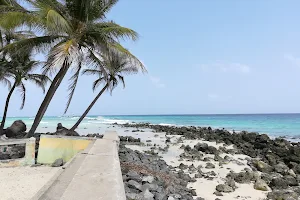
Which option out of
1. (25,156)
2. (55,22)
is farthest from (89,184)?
(55,22)

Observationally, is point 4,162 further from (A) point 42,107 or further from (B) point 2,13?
(B) point 2,13

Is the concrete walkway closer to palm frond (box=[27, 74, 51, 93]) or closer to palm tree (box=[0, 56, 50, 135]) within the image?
palm tree (box=[0, 56, 50, 135])

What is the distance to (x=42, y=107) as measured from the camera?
10242 millimetres

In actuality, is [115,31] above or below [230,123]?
above

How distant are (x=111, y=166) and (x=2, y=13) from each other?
27.1 feet

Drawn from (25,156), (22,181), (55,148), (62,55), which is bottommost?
(22,181)

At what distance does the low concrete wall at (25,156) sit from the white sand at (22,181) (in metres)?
0.19

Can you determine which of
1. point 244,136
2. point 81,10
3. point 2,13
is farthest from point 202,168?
point 244,136

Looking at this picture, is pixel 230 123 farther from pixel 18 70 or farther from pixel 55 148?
pixel 55 148

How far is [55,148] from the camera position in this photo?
795cm

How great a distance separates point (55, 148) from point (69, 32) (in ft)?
13.7

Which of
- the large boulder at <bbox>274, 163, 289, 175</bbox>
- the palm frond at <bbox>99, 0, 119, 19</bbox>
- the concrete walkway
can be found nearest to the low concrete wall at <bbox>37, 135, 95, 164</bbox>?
the concrete walkway

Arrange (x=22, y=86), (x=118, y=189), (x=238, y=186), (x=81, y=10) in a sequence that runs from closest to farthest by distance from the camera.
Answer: (x=118, y=189) < (x=238, y=186) < (x=81, y=10) < (x=22, y=86)

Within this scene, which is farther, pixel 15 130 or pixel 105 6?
pixel 15 130
